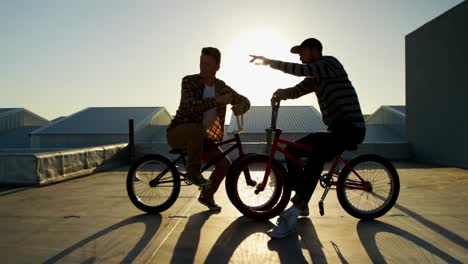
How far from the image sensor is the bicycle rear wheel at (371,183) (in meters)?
3.46

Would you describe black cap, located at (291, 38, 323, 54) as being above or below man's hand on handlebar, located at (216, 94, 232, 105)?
→ above

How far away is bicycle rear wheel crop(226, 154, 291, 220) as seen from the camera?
3.41 metres

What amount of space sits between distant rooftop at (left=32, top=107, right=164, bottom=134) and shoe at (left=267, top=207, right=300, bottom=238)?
78.1 feet

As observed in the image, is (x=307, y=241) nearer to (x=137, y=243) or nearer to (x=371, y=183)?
(x=371, y=183)

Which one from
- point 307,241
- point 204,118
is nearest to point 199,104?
point 204,118

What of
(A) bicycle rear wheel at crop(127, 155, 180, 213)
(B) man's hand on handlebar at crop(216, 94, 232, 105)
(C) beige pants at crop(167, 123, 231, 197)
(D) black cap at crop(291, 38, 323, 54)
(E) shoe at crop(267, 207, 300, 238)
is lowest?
(E) shoe at crop(267, 207, 300, 238)

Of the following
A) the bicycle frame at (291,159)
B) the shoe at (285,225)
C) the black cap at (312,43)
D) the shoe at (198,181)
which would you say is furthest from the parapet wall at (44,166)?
the black cap at (312,43)

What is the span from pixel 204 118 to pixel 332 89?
127 cm

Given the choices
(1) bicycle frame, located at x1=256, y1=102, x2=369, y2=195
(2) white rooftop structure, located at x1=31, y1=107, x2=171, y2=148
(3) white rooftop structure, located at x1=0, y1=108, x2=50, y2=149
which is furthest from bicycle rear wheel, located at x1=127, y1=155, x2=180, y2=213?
(3) white rooftop structure, located at x1=0, y1=108, x2=50, y2=149

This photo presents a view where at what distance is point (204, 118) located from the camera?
12.0 feet

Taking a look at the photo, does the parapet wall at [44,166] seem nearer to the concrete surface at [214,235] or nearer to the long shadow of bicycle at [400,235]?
the concrete surface at [214,235]

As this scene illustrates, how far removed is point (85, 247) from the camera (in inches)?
104

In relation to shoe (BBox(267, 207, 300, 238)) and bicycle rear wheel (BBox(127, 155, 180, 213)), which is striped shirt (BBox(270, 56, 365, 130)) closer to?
shoe (BBox(267, 207, 300, 238))

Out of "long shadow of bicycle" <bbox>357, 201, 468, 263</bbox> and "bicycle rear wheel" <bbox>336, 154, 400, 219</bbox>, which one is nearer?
"long shadow of bicycle" <bbox>357, 201, 468, 263</bbox>
